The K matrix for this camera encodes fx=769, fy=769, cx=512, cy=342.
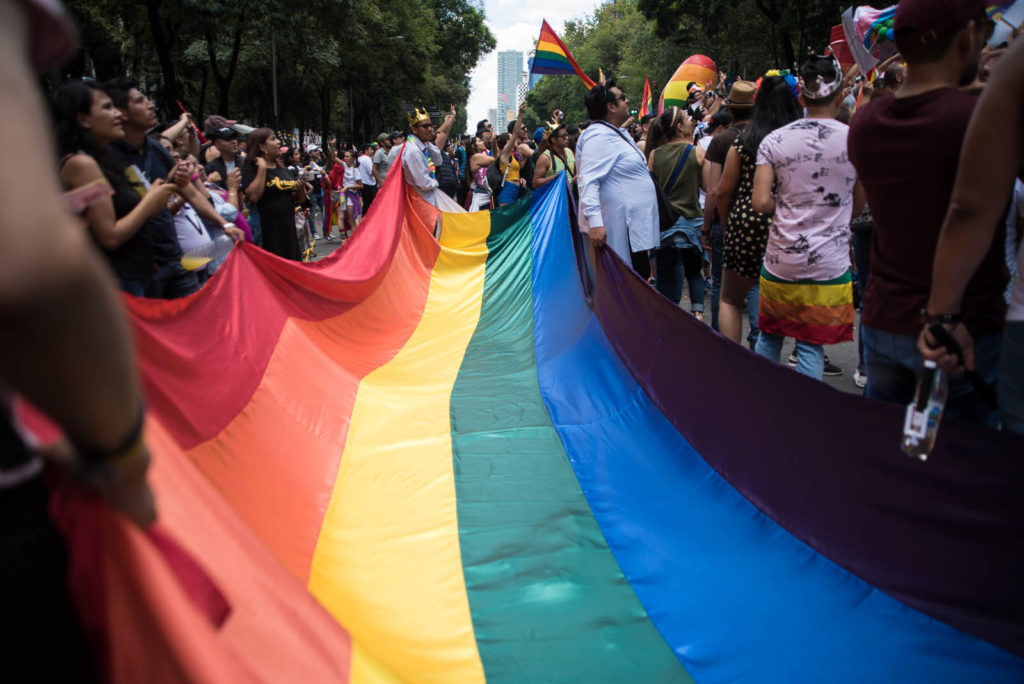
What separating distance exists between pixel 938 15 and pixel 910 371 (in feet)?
3.67

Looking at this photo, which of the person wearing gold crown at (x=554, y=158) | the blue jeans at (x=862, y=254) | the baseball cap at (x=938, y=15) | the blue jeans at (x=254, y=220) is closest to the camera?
the baseball cap at (x=938, y=15)

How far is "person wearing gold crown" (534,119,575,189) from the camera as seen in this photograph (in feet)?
32.0

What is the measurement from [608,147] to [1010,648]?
4.37 metres

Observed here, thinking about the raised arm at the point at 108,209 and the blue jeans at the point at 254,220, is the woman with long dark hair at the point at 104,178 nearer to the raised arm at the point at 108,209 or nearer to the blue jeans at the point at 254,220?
the raised arm at the point at 108,209

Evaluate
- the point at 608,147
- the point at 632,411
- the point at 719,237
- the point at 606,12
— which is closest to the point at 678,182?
the point at 719,237

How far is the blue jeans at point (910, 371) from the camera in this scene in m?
2.37

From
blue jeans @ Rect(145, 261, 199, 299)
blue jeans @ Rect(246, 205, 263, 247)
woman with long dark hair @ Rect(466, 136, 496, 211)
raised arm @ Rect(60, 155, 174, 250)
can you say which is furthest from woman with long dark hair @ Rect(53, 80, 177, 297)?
woman with long dark hair @ Rect(466, 136, 496, 211)

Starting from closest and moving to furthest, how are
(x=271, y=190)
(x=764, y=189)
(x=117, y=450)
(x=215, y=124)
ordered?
1. (x=117, y=450)
2. (x=764, y=189)
3. (x=215, y=124)
4. (x=271, y=190)

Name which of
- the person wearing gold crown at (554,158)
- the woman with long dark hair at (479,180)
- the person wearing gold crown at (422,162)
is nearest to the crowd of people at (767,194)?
the person wearing gold crown at (422,162)

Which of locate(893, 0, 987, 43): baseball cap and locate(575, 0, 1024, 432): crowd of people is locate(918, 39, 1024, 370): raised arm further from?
locate(893, 0, 987, 43): baseball cap

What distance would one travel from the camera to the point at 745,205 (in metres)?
4.84

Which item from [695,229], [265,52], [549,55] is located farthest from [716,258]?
[265,52]

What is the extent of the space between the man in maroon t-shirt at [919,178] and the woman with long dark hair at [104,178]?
3141mm

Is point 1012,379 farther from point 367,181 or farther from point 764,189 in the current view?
point 367,181
